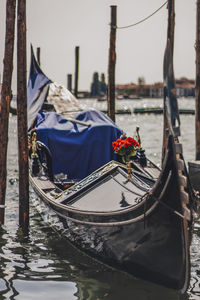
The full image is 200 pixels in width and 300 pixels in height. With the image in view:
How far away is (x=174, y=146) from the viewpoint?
18.4 feet

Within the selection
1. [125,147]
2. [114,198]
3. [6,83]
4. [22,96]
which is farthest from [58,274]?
[6,83]

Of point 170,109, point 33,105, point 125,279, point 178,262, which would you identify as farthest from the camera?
point 33,105

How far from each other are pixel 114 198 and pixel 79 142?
9.53 feet

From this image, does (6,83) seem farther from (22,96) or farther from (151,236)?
(151,236)

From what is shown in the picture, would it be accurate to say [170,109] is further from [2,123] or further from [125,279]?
[2,123]

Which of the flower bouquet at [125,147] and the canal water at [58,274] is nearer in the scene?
the canal water at [58,274]

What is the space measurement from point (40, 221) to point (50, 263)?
2.29 meters

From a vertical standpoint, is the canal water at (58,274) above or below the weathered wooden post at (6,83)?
below

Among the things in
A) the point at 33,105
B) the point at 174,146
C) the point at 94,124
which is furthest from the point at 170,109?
the point at 33,105

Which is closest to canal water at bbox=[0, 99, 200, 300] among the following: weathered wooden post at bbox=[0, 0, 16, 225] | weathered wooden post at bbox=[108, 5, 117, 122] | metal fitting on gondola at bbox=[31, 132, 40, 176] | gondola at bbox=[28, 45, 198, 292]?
gondola at bbox=[28, 45, 198, 292]

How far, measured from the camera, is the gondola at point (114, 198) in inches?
231

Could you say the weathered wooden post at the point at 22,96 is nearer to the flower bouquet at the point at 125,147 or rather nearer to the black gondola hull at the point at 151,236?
the flower bouquet at the point at 125,147

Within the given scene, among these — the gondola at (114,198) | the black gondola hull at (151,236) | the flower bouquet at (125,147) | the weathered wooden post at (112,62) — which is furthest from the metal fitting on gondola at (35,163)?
the weathered wooden post at (112,62)

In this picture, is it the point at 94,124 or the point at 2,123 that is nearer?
the point at 2,123
